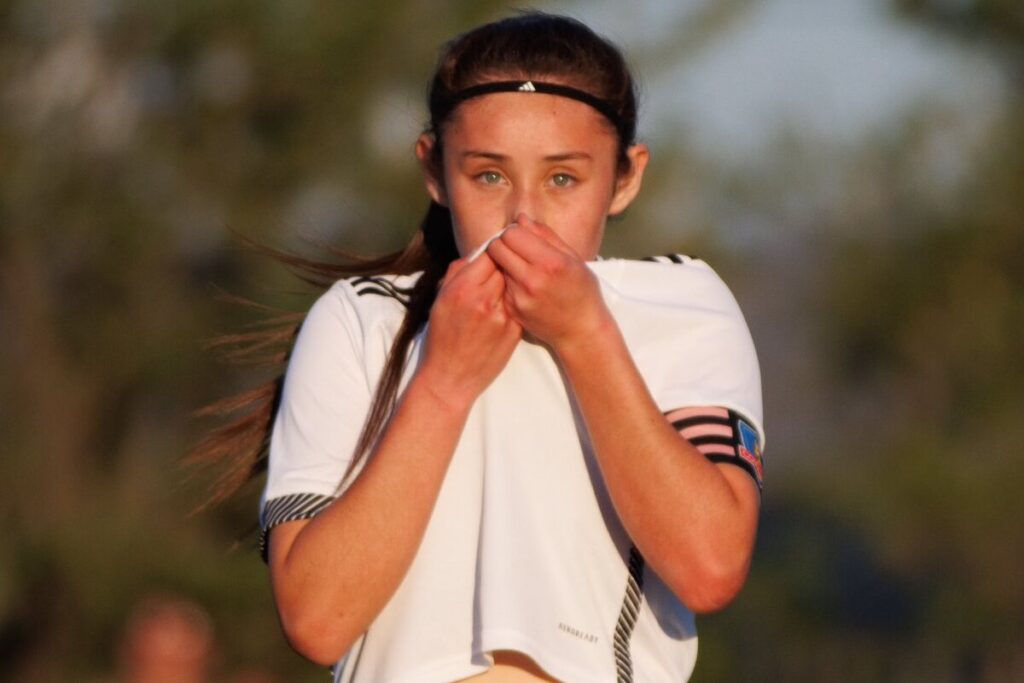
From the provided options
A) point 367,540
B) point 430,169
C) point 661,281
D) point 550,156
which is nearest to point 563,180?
point 550,156

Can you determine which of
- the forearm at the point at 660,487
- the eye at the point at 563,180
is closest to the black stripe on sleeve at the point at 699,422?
the forearm at the point at 660,487

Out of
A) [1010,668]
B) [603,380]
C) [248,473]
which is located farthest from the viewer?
[1010,668]

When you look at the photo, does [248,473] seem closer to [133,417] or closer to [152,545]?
[152,545]

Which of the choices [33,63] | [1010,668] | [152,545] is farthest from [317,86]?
[1010,668]

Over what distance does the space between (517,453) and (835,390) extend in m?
21.1

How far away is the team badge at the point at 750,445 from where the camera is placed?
290 centimetres

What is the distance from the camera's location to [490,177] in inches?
120

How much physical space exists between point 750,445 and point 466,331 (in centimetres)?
48

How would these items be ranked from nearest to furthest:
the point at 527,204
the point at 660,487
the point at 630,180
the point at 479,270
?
1. the point at 660,487
2. the point at 479,270
3. the point at 527,204
4. the point at 630,180

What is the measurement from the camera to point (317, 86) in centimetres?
1605

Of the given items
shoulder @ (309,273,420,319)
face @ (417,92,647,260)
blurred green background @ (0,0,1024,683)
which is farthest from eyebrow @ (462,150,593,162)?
blurred green background @ (0,0,1024,683)

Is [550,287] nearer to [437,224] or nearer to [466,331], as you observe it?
[466,331]

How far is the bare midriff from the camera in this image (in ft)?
9.26

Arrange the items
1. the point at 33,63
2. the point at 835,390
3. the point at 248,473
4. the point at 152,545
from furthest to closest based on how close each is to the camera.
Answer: the point at 835,390 < the point at 33,63 < the point at 152,545 < the point at 248,473
